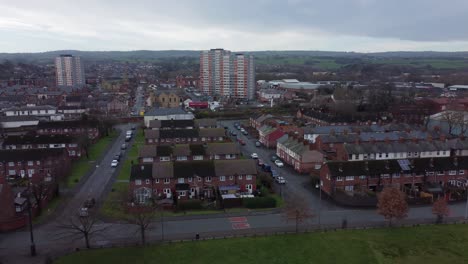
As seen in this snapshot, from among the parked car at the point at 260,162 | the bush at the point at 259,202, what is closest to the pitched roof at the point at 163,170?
the bush at the point at 259,202

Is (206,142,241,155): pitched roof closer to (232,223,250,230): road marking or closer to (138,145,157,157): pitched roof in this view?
(138,145,157,157): pitched roof

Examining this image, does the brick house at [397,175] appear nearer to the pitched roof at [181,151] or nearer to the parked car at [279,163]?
the parked car at [279,163]

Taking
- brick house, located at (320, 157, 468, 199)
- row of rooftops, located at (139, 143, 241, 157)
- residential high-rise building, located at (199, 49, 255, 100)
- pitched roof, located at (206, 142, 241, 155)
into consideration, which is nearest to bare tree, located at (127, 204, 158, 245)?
row of rooftops, located at (139, 143, 241, 157)

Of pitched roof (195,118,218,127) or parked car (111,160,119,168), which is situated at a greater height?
pitched roof (195,118,218,127)

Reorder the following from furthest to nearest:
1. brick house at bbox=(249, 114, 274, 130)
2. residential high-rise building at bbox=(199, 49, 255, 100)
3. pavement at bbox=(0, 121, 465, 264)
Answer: residential high-rise building at bbox=(199, 49, 255, 100) → brick house at bbox=(249, 114, 274, 130) → pavement at bbox=(0, 121, 465, 264)

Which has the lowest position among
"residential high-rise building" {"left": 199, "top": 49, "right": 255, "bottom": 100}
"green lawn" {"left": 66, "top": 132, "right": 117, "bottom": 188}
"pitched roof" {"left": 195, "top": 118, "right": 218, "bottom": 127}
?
"green lawn" {"left": 66, "top": 132, "right": 117, "bottom": 188}

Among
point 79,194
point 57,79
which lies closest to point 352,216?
point 79,194
